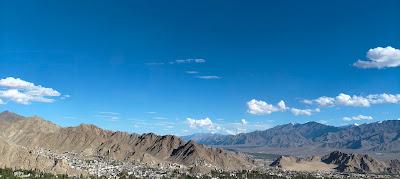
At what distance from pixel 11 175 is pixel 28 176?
20.2 ft

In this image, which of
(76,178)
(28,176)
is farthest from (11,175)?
(76,178)

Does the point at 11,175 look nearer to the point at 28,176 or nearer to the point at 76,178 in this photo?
the point at 28,176

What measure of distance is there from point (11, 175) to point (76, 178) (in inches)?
909

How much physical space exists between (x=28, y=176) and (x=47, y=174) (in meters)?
9.41

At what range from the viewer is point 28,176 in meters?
187

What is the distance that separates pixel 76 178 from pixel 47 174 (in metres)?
10.7

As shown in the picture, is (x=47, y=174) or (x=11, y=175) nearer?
(x=11, y=175)

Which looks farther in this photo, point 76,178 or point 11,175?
point 76,178

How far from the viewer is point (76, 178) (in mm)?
195625

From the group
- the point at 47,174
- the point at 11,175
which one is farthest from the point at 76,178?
the point at 11,175

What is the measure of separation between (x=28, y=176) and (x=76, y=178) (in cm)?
1706

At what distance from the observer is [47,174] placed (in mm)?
195750

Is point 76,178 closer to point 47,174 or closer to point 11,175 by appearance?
point 47,174

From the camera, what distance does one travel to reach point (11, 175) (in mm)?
183250
